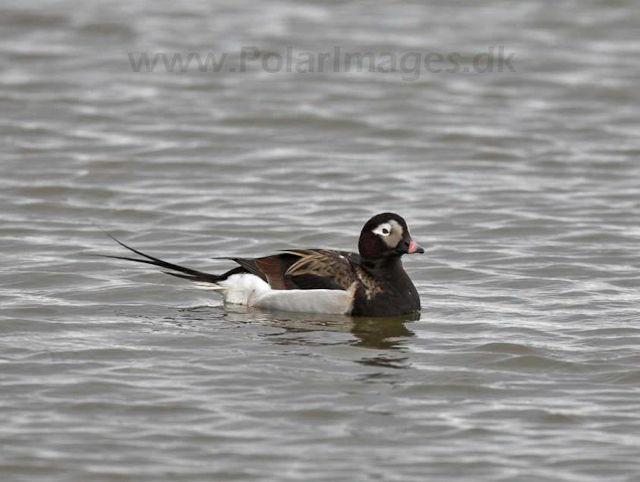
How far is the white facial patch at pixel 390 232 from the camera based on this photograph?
10.9 m

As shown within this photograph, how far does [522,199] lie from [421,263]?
2974 millimetres

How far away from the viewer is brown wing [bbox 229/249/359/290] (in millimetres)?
10781

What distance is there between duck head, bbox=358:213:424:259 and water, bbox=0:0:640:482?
0.51m

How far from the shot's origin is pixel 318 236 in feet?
44.4

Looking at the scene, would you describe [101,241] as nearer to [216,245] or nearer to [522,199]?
[216,245]

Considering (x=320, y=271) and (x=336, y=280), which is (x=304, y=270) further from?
(x=336, y=280)

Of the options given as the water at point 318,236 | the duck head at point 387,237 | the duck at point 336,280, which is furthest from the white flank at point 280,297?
the duck head at point 387,237

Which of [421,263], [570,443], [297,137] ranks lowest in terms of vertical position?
[570,443]

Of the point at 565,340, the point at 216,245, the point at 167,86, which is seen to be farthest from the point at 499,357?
the point at 167,86

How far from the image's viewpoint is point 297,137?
18250 mm

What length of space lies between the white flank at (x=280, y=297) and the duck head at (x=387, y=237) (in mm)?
374

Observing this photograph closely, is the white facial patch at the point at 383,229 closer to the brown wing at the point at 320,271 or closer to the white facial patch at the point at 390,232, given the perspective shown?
the white facial patch at the point at 390,232

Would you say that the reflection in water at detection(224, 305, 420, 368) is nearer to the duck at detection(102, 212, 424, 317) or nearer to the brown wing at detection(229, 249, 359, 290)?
the duck at detection(102, 212, 424, 317)

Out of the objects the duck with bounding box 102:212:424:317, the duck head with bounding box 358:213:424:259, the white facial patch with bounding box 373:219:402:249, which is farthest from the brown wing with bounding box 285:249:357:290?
the white facial patch with bounding box 373:219:402:249
